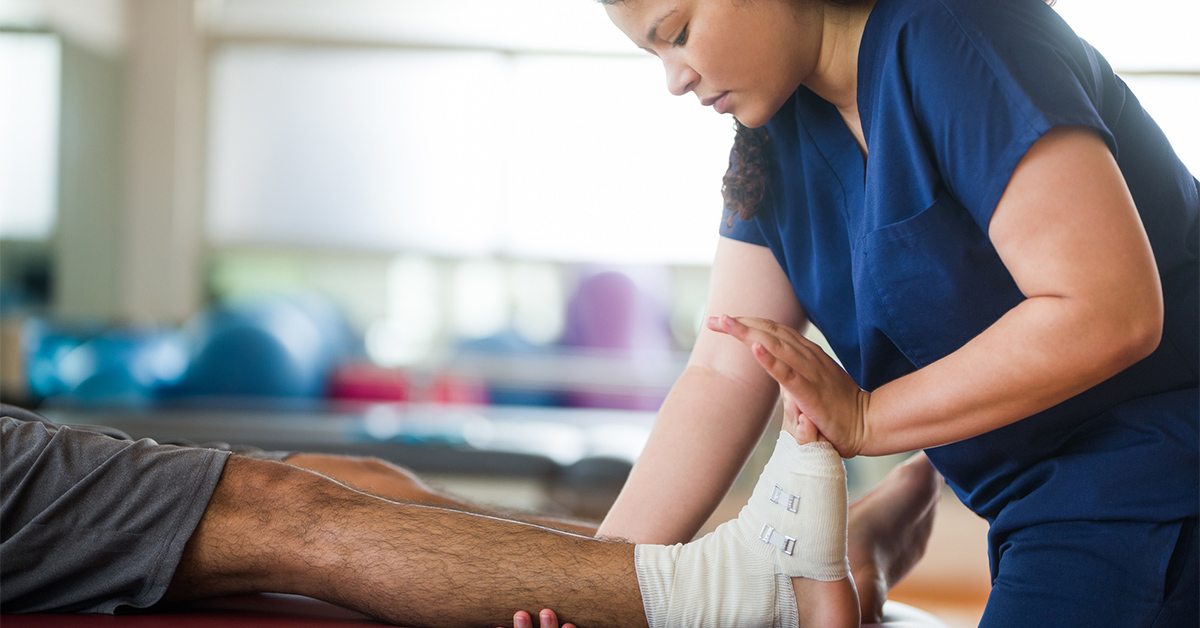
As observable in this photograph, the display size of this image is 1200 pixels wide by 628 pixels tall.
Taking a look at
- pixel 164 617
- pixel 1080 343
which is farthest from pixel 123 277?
pixel 1080 343

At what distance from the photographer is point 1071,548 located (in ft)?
2.88

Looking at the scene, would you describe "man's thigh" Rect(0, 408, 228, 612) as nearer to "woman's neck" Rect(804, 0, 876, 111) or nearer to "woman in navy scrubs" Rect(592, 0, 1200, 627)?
"woman in navy scrubs" Rect(592, 0, 1200, 627)

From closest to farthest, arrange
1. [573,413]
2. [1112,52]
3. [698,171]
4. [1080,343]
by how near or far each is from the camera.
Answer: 1. [1080,343]
2. [1112,52]
3. [573,413]
4. [698,171]

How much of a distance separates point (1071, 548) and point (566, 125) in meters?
4.19

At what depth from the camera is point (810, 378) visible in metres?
0.84

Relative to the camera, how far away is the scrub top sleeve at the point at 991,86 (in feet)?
2.45

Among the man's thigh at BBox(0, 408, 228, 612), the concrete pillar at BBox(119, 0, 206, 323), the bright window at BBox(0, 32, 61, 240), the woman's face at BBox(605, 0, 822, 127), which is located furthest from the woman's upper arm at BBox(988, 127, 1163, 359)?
the bright window at BBox(0, 32, 61, 240)

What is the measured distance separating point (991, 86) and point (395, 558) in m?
0.74

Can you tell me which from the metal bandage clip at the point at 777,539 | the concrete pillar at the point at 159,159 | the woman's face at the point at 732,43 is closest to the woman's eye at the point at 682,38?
the woman's face at the point at 732,43

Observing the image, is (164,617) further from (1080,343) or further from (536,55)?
(536,55)

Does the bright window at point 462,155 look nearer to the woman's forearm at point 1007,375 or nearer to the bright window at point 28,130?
the bright window at point 28,130

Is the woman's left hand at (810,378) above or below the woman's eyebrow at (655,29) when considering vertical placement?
Result: below

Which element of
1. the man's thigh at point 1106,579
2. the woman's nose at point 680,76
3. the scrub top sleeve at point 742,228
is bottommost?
the man's thigh at point 1106,579

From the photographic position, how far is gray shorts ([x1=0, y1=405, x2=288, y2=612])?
0.93 metres
